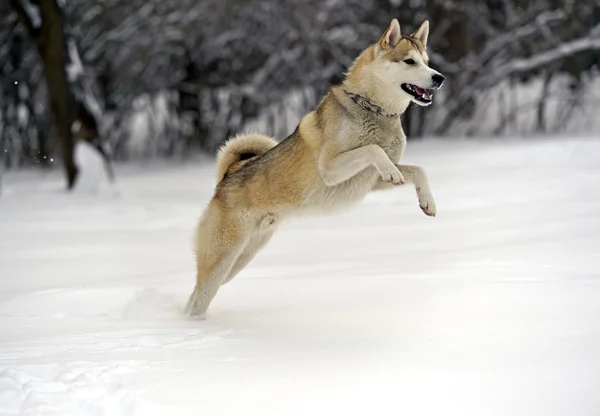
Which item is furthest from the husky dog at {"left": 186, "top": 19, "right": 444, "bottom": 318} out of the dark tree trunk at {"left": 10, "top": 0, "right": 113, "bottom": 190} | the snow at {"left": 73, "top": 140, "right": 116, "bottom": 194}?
the dark tree trunk at {"left": 10, "top": 0, "right": 113, "bottom": 190}

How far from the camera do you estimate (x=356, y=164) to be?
16.9 ft

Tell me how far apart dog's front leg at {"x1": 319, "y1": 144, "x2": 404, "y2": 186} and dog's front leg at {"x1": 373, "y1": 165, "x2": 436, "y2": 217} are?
23cm

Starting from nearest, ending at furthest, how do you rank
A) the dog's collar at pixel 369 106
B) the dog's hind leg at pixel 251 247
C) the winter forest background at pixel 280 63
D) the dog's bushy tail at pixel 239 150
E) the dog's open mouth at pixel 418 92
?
the dog's open mouth at pixel 418 92 < the dog's collar at pixel 369 106 < the dog's hind leg at pixel 251 247 < the dog's bushy tail at pixel 239 150 < the winter forest background at pixel 280 63

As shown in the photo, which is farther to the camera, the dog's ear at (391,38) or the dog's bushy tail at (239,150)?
the dog's bushy tail at (239,150)

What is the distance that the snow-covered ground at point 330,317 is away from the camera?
3.67 meters

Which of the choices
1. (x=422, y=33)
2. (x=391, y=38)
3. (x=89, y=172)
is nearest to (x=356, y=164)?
(x=391, y=38)

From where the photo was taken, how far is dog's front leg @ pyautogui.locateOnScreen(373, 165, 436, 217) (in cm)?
522

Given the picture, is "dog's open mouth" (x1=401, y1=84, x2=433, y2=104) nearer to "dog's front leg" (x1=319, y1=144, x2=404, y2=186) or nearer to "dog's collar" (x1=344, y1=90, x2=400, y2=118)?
"dog's collar" (x1=344, y1=90, x2=400, y2=118)

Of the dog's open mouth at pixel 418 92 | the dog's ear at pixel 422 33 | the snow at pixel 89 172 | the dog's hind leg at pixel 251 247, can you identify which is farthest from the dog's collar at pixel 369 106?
the snow at pixel 89 172

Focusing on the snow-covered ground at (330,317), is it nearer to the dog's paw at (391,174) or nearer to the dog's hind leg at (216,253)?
the dog's hind leg at (216,253)

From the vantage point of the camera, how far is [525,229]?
7.86m

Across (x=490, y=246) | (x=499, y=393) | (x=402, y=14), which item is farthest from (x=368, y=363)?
(x=402, y=14)

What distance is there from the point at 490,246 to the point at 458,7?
10.0m

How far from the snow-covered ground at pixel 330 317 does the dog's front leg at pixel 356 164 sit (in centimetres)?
81
